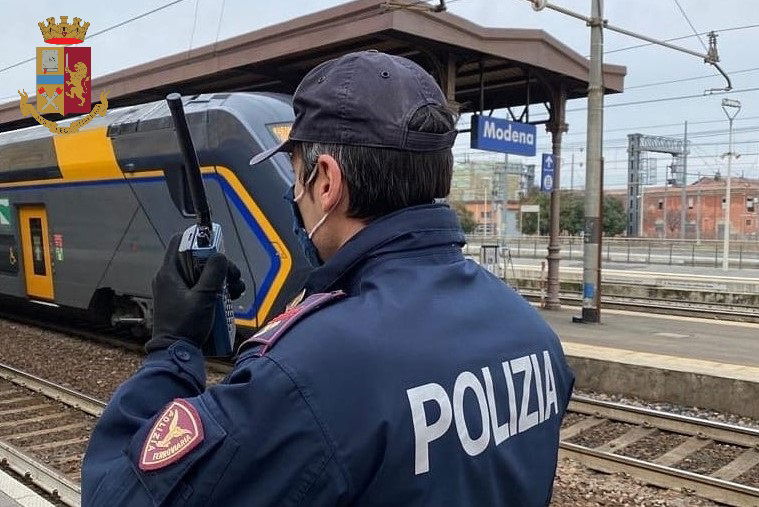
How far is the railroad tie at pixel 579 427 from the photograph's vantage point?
6475mm

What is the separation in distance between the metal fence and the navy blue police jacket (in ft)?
98.2

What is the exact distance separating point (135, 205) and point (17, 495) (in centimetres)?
519

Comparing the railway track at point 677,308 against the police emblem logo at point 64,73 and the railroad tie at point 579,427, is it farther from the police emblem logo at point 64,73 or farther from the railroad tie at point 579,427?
the police emblem logo at point 64,73

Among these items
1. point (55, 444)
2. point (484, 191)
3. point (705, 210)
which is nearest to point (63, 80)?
point (55, 444)

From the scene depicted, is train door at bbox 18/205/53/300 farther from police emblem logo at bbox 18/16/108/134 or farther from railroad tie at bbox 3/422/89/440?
railroad tie at bbox 3/422/89/440

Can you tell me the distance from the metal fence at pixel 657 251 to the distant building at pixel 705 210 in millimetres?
11632

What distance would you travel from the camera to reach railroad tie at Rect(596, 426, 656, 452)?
6.15 meters

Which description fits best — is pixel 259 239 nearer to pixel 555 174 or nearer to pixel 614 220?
pixel 555 174

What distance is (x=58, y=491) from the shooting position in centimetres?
462

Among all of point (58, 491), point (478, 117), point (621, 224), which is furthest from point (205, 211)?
point (621, 224)

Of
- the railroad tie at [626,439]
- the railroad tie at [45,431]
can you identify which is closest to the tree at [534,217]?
the railroad tie at [626,439]

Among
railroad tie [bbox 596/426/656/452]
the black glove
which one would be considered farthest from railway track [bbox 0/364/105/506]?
railroad tie [bbox 596/426/656/452]

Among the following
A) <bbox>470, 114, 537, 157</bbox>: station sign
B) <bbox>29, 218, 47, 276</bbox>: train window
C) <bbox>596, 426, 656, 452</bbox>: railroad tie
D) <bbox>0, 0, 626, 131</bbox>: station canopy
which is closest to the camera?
<bbox>596, 426, 656, 452</bbox>: railroad tie

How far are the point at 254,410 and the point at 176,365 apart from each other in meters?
0.35
